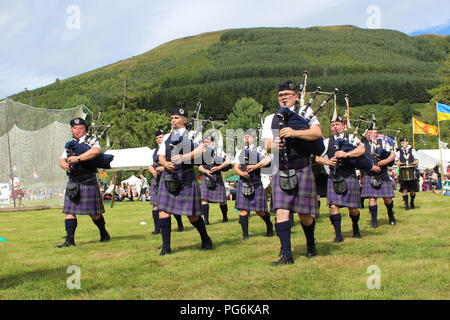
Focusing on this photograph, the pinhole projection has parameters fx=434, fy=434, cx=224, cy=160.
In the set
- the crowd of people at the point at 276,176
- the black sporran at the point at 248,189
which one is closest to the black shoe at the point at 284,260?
the crowd of people at the point at 276,176

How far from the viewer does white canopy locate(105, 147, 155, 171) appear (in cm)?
2464

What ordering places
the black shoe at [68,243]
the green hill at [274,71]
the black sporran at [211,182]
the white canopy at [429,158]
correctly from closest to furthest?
1. the black shoe at [68,243]
2. the black sporran at [211,182]
3. the white canopy at [429,158]
4. the green hill at [274,71]

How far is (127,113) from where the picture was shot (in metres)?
47.0

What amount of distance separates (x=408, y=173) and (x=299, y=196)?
8.73 meters

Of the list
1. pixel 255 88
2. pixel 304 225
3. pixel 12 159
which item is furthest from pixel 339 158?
pixel 255 88

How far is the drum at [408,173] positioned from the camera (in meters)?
12.3

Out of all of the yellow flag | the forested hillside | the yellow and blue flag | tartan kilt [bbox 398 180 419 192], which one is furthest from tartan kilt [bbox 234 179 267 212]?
the forested hillside

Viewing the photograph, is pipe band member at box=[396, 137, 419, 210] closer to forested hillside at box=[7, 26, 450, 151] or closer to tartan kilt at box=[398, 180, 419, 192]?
tartan kilt at box=[398, 180, 419, 192]

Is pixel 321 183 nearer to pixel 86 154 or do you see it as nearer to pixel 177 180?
pixel 177 180

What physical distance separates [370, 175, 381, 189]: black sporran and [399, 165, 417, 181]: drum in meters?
4.43

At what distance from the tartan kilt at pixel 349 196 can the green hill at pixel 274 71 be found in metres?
70.3

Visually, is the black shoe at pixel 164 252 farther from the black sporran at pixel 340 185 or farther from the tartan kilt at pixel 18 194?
the tartan kilt at pixel 18 194

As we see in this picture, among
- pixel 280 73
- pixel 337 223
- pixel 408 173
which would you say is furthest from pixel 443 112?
pixel 280 73
